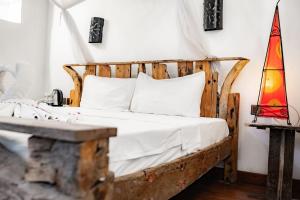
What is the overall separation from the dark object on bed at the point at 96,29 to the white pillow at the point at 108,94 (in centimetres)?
63

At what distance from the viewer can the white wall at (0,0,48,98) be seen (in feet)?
11.3

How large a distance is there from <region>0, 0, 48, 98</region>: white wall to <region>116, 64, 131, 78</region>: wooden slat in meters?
1.08

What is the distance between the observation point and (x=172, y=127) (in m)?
1.46

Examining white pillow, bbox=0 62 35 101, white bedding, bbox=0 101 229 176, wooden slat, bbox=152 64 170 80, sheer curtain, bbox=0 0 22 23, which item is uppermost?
sheer curtain, bbox=0 0 22 23

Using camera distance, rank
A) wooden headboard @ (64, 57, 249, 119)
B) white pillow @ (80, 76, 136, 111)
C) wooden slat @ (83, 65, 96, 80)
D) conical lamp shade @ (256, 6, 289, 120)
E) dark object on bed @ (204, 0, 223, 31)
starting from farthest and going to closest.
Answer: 1. wooden slat @ (83, 65, 96, 80)
2. white pillow @ (80, 76, 136, 111)
3. dark object on bed @ (204, 0, 223, 31)
4. wooden headboard @ (64, 57, 249, 119)
5. conical lamp shade @ (256, 6, 289, 120)

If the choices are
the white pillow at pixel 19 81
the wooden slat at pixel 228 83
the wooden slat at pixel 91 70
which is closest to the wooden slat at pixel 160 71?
the wooden slat at pixel 228 83

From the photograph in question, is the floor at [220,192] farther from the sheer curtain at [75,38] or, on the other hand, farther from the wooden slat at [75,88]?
the sheer curtain at [75,38]

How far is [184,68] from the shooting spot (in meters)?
2.69

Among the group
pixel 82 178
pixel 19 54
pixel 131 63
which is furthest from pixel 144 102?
pixel 19 54

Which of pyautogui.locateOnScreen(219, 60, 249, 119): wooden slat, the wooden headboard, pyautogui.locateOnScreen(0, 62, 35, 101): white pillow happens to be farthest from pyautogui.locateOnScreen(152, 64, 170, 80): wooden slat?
pyautogui.locateOnScreen(0, 62, 35, 101): white pillow

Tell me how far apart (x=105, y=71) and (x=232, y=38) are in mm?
1413

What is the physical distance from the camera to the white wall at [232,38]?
2350 mm

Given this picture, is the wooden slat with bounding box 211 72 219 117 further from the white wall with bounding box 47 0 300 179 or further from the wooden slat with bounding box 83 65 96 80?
the wooden slat with bounding box 83 65 96 80

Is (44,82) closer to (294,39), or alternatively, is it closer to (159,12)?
(159,12)
